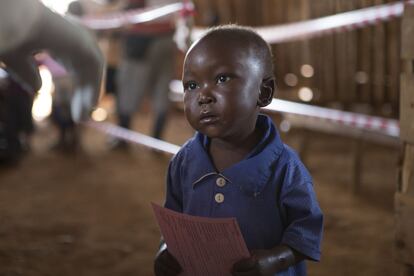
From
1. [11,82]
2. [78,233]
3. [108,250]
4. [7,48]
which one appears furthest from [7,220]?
[11,82]

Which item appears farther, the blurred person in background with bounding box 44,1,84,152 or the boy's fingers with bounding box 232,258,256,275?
the blurred person in background with bounding box 44,1,84,152

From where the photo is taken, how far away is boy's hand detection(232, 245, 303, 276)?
1.08 m

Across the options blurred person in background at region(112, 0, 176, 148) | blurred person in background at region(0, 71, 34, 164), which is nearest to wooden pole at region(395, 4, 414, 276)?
blurred person in background at region(112, 0, 176, 148)

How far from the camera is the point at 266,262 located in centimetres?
109

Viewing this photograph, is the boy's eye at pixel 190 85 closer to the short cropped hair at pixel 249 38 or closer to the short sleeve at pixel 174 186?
the short cropped hair at pixel 249 38

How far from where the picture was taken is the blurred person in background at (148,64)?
4.51 m

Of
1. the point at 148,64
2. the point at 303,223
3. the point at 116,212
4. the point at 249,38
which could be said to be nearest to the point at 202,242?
the point at 303,223

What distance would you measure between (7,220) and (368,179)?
2465 mm

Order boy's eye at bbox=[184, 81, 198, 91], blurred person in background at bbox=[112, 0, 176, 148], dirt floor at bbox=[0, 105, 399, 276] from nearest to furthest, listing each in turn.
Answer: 1. boy's eye at bbox=[184, 81, 198, 91]
2. dirt floor at bbox=[0, 105, 399, 276]
3. blurred person in background at bbox=[112, 0, 176, 148]

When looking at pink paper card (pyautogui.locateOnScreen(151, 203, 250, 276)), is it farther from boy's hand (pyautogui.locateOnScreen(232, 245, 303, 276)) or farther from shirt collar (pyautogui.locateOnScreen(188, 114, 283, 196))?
shirt collar (pyautogui.locateOnScreen(188, 114, 283, 196))

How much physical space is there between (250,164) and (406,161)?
665 millimetres

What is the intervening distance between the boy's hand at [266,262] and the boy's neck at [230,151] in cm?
23

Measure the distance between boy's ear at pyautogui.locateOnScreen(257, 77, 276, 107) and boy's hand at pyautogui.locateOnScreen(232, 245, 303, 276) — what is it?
1.10 ft

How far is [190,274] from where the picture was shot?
3.95 ft
